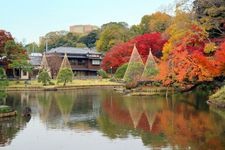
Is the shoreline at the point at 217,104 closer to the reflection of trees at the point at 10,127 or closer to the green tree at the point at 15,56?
the reflection of trees at the point at 10,127

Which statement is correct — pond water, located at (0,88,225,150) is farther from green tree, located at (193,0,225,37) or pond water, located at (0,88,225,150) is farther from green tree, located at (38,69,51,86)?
green tree, located at (38,69,51,86)

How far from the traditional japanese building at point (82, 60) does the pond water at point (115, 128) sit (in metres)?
41.8

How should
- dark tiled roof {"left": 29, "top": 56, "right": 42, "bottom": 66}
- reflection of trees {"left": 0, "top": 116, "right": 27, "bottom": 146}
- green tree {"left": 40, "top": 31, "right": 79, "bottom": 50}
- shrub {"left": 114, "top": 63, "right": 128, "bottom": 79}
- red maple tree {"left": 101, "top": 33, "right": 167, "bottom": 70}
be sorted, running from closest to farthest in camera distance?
reflection of trees {"left": 0, "top": 116, "right": 27, "bottom": 146}
shrub {"left": 114, "top": 63, "right": 128, "bottom": 79}
red maple tree {"left": 101, "top": 33, "right": 167, "bottom": 70}
dark tiled roof {"left": 29, "top": 56, "right": 42, "bottom": 66}
green tree {"left": 40, "top": 31, "right": 79, "bottom": 50}

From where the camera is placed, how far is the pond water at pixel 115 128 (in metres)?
15.8

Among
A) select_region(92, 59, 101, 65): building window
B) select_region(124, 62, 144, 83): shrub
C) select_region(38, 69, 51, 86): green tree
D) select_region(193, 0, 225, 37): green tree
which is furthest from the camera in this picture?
select_region(92, 59, 101, 65): building window

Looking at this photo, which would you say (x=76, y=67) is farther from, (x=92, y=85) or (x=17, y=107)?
(x=17, y=107)

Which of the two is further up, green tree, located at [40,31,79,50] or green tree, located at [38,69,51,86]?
green tree, located at [40,31,79,50]

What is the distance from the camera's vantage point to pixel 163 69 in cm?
3694

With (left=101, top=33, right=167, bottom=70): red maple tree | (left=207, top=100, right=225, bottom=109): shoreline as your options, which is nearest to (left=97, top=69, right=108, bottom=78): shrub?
(left=101, top=33, right=167, bottom=70): red maple tree

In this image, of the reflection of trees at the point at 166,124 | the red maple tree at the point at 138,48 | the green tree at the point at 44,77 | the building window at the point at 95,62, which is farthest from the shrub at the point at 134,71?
the building window at the point at 95,62

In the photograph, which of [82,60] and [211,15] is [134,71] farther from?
[82,60]

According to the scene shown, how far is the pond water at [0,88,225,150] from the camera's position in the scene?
15750 millimetres

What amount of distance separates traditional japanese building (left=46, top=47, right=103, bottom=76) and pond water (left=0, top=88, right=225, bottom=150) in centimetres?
4183

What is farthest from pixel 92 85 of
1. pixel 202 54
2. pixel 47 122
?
pixel 47 122
